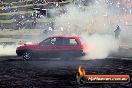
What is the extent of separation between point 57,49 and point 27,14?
26707 mm

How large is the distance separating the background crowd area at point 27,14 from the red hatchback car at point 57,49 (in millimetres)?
20064

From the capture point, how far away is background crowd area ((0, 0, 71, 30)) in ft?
156

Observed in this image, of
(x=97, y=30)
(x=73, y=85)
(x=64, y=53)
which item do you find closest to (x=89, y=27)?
(x=97, y=30)

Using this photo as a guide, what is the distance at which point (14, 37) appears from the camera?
4519cm

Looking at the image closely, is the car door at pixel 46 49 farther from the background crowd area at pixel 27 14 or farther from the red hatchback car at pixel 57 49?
the background crowd area at pixel 27 14

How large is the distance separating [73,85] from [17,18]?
124ft

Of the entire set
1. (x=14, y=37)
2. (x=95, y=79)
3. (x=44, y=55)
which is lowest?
(x=14, y=37)

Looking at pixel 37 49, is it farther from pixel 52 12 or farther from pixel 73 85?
pixel 52 12

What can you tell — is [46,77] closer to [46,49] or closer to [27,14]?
[46,49]

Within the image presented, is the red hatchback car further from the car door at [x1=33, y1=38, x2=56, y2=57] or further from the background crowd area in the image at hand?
the background crowd area

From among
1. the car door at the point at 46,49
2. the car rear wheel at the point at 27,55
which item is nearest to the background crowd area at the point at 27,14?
the car rear wheel at the point at 27,55

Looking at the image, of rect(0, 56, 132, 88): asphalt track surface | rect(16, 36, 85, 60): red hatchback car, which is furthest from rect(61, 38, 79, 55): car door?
rect(0, 56, 132, 88): asphalt track surface

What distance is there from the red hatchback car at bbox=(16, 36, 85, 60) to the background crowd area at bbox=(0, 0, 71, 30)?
65.8 ft

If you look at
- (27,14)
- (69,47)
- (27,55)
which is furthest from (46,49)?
(27,14)
